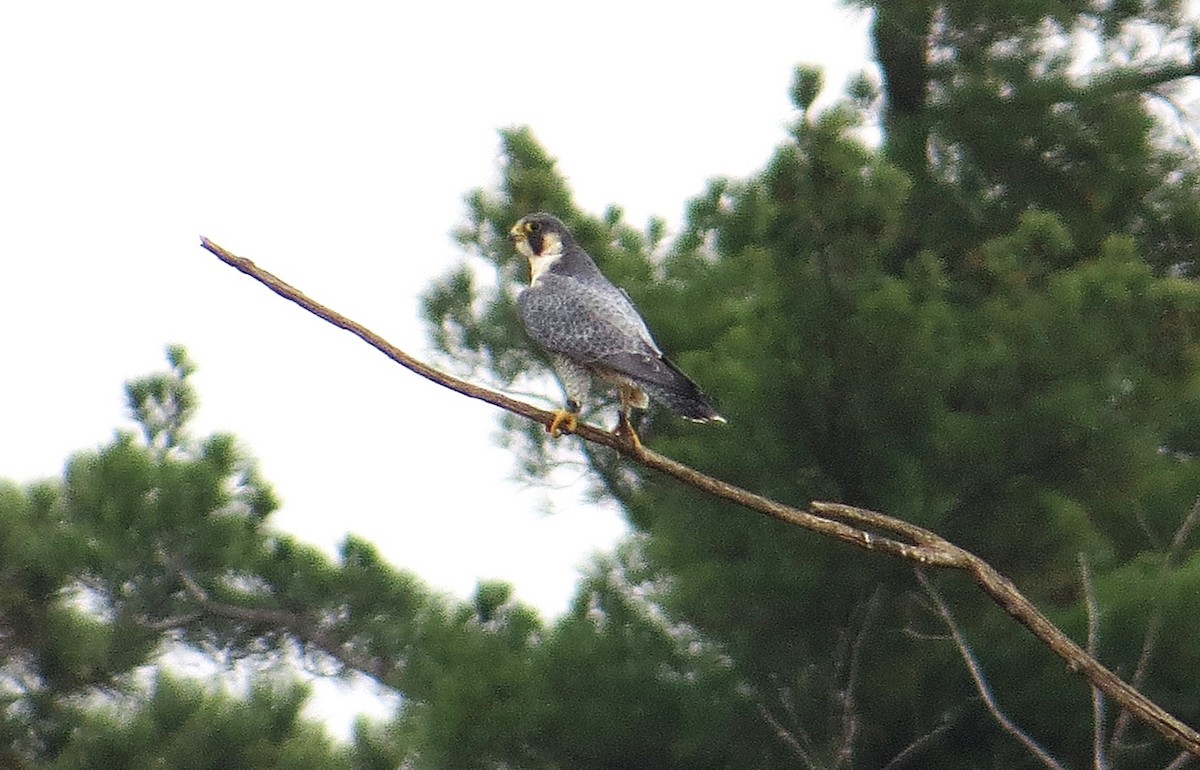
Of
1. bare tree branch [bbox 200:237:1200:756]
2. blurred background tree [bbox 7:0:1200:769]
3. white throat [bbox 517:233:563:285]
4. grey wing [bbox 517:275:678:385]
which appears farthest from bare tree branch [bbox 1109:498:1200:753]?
white throat [bbox 517:233:563:285]

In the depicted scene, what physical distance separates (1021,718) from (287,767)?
10.9 ft

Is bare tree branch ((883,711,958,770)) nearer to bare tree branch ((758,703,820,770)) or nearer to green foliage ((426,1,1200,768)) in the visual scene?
green foliage ((426,1,1200,768))

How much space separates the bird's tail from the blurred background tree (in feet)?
3.96

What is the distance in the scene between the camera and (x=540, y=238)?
5.02 metres

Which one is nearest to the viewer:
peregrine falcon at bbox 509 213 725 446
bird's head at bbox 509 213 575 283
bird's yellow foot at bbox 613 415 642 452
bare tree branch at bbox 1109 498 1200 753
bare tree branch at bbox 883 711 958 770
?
bird's yellow foot at bbox 613 415 642 452

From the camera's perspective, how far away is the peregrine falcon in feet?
11.8

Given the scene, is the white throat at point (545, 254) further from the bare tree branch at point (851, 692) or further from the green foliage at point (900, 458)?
the bare tree branch at point (851, 692)

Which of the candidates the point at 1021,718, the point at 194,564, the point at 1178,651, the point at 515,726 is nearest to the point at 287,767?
the point at 194,564

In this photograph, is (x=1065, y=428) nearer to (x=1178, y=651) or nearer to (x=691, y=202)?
(x=1178, y=651)

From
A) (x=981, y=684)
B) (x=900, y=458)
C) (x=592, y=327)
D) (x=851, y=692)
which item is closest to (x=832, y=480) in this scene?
(x=900, y=458)

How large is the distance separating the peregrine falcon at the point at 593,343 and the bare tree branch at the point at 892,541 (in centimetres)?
74

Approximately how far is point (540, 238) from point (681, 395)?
1507mm

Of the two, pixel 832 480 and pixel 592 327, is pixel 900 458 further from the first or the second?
pixel 592 327

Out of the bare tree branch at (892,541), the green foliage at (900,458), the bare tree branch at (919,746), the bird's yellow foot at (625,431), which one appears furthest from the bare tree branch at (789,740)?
the bare tree branch at (892,541)
